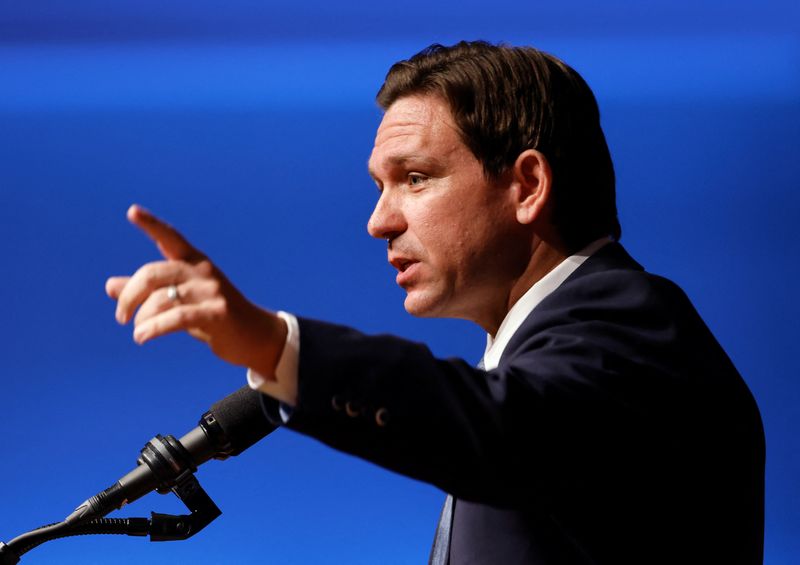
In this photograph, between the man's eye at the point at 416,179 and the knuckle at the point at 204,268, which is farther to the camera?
the man's eye at the point at 416,179

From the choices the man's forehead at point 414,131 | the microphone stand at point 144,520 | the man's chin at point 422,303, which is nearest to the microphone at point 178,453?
the microphone stand at point 144,520

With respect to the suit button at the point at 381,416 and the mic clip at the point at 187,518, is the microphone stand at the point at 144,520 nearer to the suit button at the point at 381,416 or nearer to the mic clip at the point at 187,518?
the mic clip at the point at 187,518

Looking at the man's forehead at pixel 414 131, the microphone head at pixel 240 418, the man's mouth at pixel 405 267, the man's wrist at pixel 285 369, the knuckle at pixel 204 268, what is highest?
the man's forehead at pixel 414 131

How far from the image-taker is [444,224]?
114 cm

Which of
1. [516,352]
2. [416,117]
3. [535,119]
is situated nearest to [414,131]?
[416,117]

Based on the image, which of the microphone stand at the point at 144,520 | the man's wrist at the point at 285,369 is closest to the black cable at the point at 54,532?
the microphone stand at the point at 144,520

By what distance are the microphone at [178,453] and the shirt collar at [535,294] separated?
0.26 meters

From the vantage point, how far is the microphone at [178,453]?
109 cm

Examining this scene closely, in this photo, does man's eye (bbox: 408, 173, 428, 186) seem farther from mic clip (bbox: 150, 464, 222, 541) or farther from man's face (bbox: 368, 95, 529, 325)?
mic clip (bbox: 150, 464, 222, 541)

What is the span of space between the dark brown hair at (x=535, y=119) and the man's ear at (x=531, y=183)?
0.01 metres

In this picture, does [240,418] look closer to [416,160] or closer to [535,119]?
[416,160]

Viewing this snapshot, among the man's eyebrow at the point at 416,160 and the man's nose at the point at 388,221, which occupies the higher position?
the man's eyebrow at the point at 416,160

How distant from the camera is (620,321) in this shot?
896 millimetres

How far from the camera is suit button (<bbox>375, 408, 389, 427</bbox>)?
0.74 meters
